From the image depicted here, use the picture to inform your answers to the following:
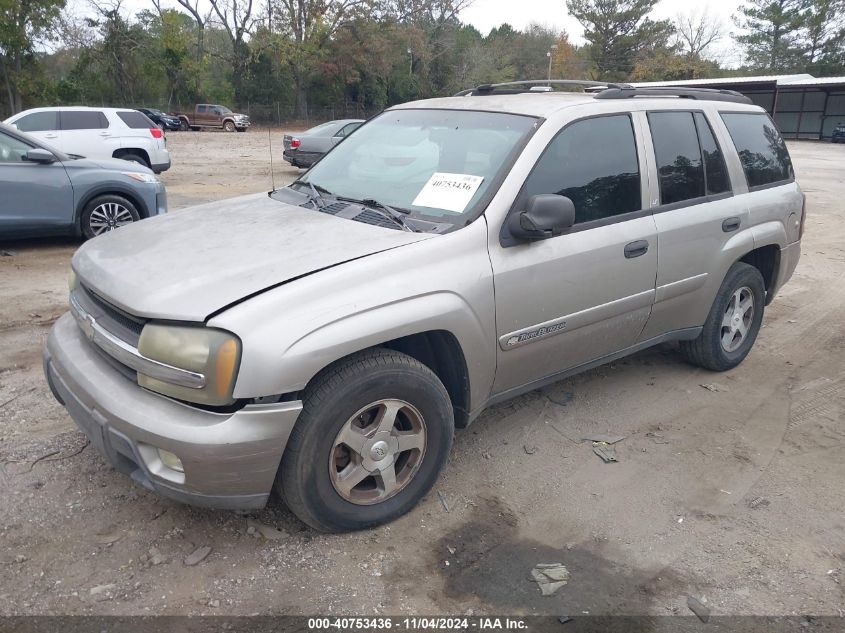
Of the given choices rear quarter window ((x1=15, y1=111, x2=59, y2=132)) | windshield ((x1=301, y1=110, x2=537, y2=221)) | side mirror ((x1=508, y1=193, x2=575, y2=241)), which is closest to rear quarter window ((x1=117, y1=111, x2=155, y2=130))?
rear quarter window ((x1=15, y1=111, x2=59, y2=132))

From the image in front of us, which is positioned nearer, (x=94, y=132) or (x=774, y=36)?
(x=94, y=132)

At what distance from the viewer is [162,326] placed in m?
2.64

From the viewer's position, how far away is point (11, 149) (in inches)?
296

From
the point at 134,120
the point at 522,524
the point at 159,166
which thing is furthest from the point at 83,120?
the point at 522,524

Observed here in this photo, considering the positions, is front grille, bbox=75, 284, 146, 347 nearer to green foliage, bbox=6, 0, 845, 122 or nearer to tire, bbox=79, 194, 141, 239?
tire, bbox=79, 194, 141, 239

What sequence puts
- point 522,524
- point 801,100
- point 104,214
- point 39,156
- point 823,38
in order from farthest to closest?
1. point 823,38
2. point 801,100
3. point 104,214
4. point 39,156
5. point 522,524

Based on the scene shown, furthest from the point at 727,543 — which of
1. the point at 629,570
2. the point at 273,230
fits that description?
the point at 273,230

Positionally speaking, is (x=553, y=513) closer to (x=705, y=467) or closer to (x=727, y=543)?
(x=727, y=543)

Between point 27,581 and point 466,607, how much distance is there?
1.72m

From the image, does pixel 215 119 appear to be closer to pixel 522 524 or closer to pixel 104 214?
pixel 104 214

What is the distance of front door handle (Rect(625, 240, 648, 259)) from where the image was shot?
379cm

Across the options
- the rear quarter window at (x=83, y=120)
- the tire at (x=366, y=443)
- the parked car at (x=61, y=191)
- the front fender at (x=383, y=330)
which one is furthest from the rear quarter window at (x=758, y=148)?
the rear quarter window at (x=83, y=120)

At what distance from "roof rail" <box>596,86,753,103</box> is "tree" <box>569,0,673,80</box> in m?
61.5

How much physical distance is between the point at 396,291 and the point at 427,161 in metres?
1.08
